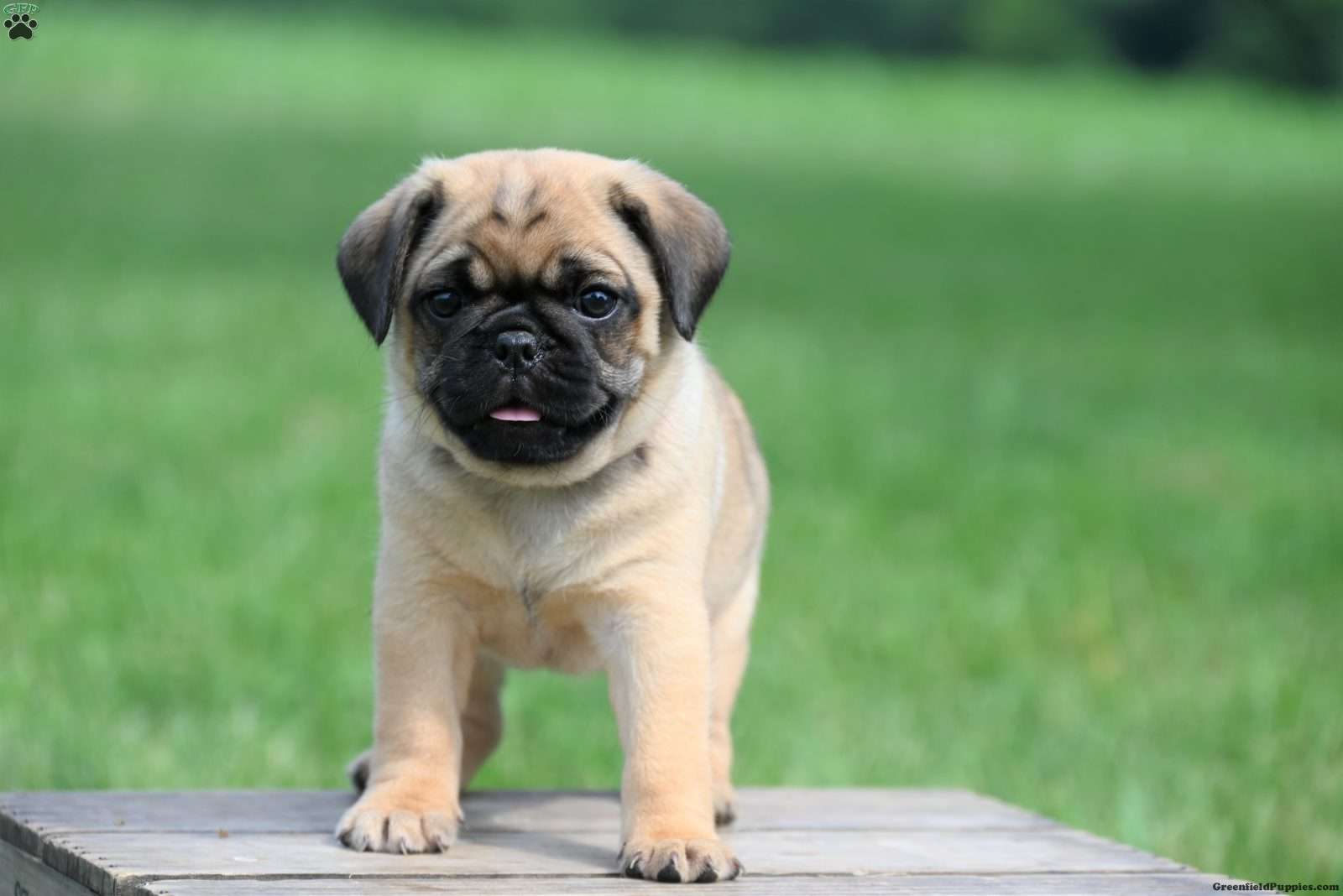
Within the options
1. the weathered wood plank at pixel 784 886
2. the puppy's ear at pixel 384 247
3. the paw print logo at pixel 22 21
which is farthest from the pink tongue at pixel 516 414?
the paw print logo at pixel 22 21

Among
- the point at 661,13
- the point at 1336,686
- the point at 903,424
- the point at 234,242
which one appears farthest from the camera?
the point at 661,13

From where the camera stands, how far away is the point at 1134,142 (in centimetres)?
2923

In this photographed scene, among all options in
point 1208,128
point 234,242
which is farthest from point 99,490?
point 1208,128

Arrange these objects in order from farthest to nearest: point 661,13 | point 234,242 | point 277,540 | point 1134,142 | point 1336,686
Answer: point 661,13, point 1134,142, point 234,242, point 277,540, point 1336,686

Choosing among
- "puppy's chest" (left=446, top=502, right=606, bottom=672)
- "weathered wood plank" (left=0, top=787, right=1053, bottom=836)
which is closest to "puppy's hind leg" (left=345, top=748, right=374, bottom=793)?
"weathered wood plank" (left=0, top=787, right=1053, bottom=836)

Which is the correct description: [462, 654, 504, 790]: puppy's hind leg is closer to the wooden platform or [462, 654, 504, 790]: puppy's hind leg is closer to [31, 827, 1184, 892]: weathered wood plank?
the wooden platform

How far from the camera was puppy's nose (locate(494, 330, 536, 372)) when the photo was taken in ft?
12.1

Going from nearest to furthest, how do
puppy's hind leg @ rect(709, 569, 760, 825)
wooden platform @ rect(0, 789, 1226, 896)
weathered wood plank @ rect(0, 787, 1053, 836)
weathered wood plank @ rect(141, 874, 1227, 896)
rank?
weathered wood plank @ rect(141, 874, 1227, 896), wooden platform @ rect(0, 789, 1226, 896), weathered wood plank @ rect(0, 787, 1053, 836), puppy's hind leg @ rect(709, 569, 760, 825)

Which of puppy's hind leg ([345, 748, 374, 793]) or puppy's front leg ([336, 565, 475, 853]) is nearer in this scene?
puppy's front leg ([336, 565, 475, 853])

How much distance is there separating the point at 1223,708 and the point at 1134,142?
23.6m

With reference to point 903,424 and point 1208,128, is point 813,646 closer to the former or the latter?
point 903,424

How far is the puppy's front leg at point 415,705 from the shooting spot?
3.87 meters

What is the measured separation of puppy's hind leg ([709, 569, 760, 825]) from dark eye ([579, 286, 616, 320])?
0.85 m

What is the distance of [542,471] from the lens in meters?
3.85
